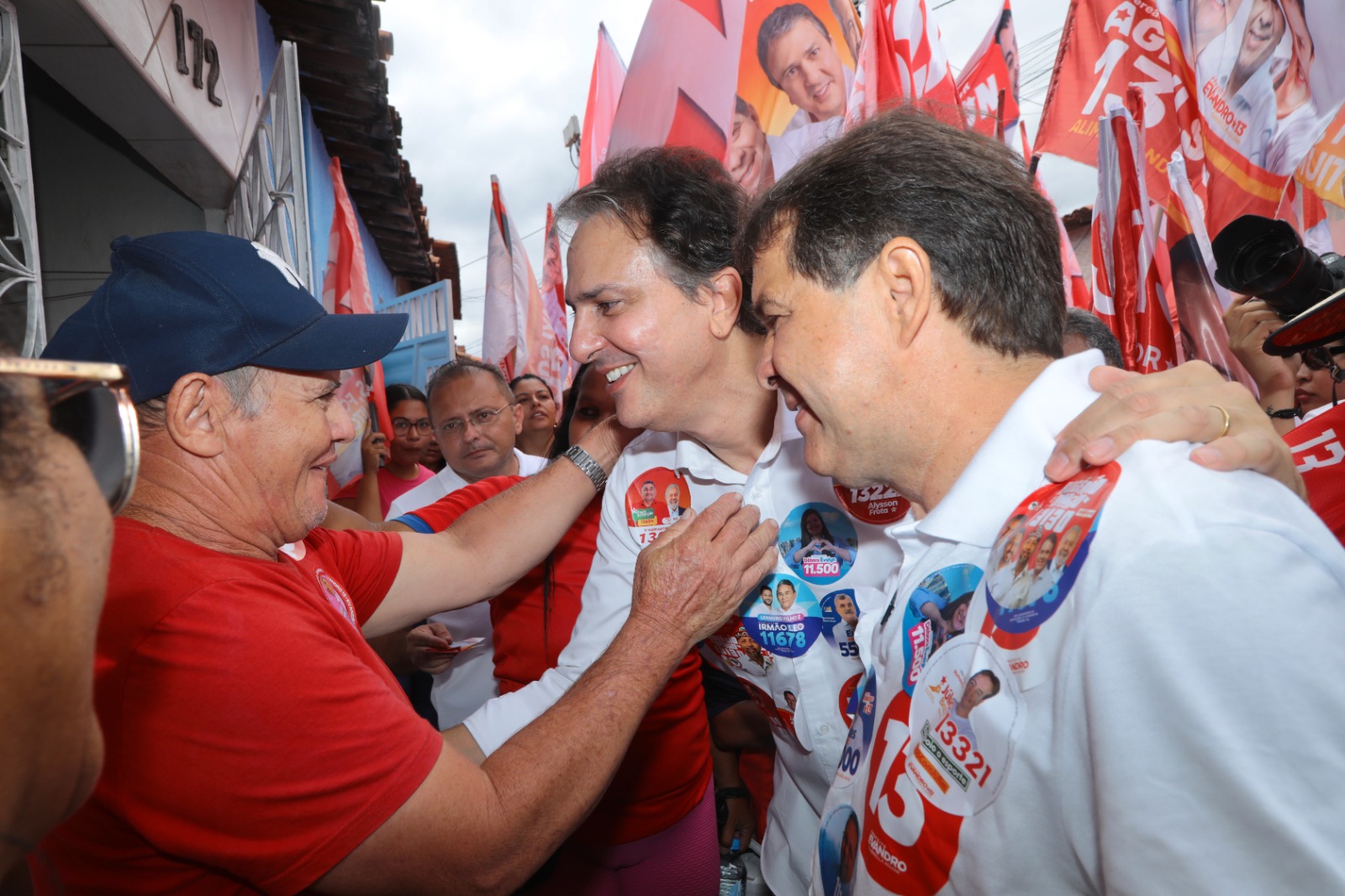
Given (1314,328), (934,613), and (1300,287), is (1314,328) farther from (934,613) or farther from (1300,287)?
(934,613)

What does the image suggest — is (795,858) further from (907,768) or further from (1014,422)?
(1014,422)

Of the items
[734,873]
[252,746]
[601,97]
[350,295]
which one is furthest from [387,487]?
[252,746]

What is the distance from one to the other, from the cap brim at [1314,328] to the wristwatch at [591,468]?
5.61 ft

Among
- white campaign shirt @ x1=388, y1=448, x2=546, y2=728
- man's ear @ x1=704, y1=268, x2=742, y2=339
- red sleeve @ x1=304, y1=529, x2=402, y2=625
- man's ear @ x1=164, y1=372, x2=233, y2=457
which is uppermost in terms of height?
man's ear @ x1=704, y1=268, x2=742, y2=339

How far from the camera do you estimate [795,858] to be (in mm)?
2139

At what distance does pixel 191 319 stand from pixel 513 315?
19.1 ft

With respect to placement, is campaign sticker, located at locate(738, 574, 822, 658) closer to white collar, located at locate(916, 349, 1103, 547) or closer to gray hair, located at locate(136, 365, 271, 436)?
white collar, located at locate(916, 349, 1103, 547)

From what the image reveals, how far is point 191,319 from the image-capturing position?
1.48 metres

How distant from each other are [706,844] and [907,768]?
1.75m

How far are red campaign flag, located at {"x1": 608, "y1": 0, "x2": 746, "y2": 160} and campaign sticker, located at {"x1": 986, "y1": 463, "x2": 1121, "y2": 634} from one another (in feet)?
11.8

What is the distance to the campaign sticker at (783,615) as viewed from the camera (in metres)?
2.00

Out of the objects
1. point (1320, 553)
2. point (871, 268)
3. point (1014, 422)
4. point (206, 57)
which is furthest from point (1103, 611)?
point (206, 57)

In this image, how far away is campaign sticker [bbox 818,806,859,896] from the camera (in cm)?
131

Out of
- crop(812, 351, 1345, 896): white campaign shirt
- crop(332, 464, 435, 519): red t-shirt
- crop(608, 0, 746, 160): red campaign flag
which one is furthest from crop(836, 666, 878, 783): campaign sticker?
crop(332, 464, 435, 519): red t-shirt
